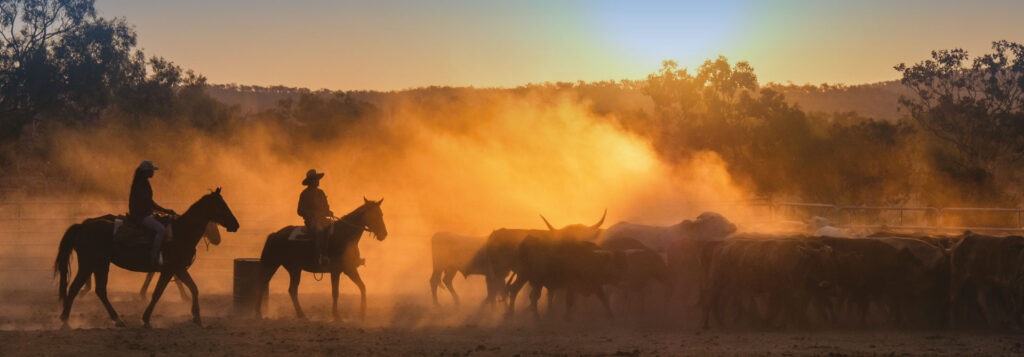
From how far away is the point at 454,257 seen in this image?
1614 centimetres

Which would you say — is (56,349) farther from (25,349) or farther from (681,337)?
(681,337)

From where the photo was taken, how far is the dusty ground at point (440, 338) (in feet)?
31.6

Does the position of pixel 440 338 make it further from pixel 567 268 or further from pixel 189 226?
pixel 189 226

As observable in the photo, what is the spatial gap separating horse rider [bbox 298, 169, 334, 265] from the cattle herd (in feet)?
9.20

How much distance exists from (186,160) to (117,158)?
7.97ft

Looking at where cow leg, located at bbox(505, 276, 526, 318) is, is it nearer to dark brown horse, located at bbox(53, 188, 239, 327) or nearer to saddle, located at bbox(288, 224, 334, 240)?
saddle, located at bbox(288, 224, 334, 240)

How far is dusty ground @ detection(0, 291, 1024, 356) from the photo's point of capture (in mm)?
9625

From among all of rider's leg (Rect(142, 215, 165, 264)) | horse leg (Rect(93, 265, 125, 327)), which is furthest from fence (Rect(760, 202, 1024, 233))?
horse leg (Rect(93, 265, 125, 327))

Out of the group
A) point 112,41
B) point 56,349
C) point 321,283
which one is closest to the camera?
point 56,349

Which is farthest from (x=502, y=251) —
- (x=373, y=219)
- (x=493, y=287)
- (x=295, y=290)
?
(x=295, y=290)

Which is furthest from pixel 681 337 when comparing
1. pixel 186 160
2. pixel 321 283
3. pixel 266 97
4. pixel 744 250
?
pixel 266 97

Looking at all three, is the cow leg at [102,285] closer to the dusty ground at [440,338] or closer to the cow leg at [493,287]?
the dusty ground at [440,338]

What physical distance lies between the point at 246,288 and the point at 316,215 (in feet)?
4.80

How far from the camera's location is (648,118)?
43156 millimetres
